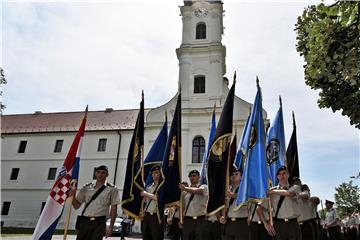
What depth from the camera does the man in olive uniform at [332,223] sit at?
11.8m

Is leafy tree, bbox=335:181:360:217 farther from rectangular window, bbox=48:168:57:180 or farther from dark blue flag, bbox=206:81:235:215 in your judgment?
dark blue flag, bbox=206:81:235:215

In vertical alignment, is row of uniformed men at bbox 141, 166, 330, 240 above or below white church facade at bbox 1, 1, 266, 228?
below

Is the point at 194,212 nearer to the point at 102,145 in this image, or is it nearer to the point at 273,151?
the point at 273,151

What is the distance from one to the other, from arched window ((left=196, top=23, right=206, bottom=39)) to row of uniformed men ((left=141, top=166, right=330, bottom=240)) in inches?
919

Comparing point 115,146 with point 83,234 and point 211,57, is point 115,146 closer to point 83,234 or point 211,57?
point 211,57

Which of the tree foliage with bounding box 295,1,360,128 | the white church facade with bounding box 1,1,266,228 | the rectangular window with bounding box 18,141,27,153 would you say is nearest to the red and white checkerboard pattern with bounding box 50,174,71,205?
the tree foliage with bounding box 295,1,360,128

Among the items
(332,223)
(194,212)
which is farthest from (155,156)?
(332,223)

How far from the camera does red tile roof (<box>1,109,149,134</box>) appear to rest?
3131 cm

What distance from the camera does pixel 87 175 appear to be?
1147 inches

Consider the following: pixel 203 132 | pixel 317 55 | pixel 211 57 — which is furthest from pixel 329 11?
pixel 211 57

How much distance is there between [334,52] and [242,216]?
341 centimetres

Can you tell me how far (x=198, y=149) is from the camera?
25.7 m

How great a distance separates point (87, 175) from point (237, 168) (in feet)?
74.6

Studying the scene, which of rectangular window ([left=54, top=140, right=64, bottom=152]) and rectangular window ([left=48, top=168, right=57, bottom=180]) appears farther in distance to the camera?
rectangular window ([left=54, top=140, right=64, bottom=152])
